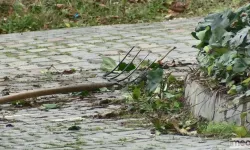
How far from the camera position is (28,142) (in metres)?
5.42

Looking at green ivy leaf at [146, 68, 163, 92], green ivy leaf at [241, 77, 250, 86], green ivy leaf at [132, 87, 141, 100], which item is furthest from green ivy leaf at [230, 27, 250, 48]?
green ivy leaf at [132, 87, 141, 100]

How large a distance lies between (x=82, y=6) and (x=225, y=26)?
19.5 feet

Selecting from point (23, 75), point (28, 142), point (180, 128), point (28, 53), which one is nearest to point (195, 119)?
point (180, 128)

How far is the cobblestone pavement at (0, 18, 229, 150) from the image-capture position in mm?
5363

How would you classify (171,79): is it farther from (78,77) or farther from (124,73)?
A: (78,77)

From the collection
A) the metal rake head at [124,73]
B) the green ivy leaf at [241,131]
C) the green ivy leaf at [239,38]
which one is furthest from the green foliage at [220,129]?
the metal rake head at [124,73]

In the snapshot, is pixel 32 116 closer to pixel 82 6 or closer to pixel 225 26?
pixel 225 26

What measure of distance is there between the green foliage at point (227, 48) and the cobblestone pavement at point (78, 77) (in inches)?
23.0

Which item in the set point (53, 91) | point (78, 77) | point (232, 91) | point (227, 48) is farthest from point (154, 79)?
point (78, 77)

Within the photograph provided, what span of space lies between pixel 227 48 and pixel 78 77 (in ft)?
8.59

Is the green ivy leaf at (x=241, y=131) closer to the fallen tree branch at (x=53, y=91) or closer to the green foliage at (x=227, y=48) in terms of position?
the green foliage at (x=227, y=48)

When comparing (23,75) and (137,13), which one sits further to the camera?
(137,13)

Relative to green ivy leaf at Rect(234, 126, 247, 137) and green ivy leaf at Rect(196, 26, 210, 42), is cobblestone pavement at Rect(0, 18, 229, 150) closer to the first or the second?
green ivy leaf at Rect(234, 126, 247, 137)

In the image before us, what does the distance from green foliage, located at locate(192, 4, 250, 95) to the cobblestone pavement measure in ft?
1.92
